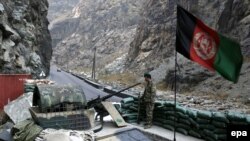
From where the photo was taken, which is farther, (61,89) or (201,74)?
(201,74)

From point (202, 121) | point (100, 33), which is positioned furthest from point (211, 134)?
point (100, 33)

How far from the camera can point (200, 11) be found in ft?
154

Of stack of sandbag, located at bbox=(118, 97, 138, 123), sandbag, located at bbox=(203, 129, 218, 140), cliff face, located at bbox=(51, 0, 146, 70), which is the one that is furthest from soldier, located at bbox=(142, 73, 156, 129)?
cliff face, located at bbox=(51, 0, 146, 70)

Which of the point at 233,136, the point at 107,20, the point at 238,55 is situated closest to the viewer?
the point at 233,136

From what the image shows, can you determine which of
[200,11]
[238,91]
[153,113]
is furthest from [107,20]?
[153,113]

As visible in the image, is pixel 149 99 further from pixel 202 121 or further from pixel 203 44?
pixel 203 44

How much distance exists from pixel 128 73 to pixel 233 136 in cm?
5539

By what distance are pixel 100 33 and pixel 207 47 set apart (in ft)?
369

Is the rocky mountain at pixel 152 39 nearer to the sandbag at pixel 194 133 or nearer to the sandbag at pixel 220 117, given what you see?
the sandbag at pixel 194 133

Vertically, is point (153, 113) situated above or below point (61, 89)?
below

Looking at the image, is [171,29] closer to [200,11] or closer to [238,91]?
[200,11]

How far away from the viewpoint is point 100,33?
120m

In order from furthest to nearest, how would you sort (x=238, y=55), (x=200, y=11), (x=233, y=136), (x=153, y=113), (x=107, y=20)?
(x=107, y=20)
(x=200, y=11)
(x=153, y=113)
(x=238, y=55)
(x=233, y=136)

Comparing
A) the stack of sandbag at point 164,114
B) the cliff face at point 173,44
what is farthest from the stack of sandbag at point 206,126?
the cliff face at point 173,44
